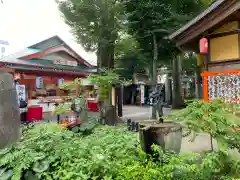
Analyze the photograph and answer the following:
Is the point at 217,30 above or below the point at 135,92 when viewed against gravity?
above

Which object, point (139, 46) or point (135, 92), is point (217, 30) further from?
point (135, 92)

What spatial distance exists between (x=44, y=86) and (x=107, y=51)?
6.55 metres

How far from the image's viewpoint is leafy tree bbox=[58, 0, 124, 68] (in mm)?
11617

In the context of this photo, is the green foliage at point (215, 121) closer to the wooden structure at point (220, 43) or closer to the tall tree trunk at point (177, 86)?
the wooden structure at point (220, 43)

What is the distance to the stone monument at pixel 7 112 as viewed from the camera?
4418mm

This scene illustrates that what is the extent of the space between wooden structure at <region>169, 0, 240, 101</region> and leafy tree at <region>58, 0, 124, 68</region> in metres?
4.47

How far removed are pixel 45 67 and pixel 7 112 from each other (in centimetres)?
1096

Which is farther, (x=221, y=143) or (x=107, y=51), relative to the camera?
(x=107, y=51)

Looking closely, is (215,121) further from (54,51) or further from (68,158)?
(54,51)

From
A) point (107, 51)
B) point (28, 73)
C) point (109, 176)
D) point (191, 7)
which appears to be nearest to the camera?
point (109, 176)

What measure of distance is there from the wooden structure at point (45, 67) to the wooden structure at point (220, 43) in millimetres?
9452

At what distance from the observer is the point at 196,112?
12.3 feet

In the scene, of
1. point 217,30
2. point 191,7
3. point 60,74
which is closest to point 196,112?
point 217,30

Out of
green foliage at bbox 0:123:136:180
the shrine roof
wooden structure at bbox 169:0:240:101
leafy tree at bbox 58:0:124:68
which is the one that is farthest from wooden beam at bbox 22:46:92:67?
green foliage at bbox 0:123:136:180
